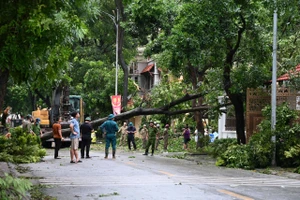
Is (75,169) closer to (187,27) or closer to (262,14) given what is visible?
(187,27)

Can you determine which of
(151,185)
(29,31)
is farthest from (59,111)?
(29,31)

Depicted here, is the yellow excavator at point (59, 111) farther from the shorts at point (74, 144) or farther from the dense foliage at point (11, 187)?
the dense foliage at point (11, 187)

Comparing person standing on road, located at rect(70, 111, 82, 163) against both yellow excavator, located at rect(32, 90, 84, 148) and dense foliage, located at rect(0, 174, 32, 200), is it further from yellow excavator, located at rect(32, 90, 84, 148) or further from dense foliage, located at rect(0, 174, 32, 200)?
yellow excavator, located at rect(32, 90, 84, 148)

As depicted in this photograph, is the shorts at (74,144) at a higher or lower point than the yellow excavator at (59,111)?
lower

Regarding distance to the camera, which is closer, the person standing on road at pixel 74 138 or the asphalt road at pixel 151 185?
the asphalt road at pixel 151 185

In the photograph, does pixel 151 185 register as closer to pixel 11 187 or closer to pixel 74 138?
pixel 11 187

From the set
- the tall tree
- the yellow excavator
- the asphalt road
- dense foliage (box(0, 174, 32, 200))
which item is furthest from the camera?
the yellow excavator

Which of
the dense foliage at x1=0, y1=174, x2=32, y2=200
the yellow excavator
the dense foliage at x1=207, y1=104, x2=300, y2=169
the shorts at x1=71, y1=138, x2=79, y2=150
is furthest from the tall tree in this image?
the yellow excavator

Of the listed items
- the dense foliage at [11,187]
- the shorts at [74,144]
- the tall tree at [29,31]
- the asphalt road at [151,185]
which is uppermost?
the tall tree at [29,31]

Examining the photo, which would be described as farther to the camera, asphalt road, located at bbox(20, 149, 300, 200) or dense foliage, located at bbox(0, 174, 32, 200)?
asphalt road, located at bbox(20, 149, 300, 200)

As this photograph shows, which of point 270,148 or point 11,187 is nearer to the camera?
point 11,187

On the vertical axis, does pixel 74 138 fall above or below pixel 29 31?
below

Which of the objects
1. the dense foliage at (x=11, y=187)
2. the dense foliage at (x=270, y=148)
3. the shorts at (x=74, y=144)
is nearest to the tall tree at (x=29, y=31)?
the dense foliage at (x=11, y=187)

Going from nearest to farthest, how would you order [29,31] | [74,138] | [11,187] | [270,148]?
1. [11,187]
2. [29,31]
3. [270,148]
4. [74,138]
